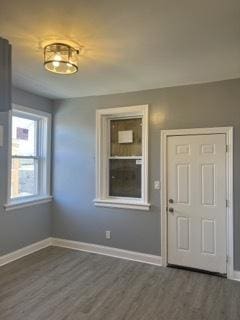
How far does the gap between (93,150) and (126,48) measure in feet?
6.87

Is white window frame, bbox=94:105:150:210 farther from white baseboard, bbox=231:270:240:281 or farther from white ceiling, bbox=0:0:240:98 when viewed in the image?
white baseboard, bbox=231:270:240:281

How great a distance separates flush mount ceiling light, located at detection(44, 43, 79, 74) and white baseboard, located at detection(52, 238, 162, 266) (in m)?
2.85

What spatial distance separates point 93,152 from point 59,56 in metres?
2.07

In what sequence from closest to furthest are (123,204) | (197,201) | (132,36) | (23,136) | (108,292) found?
(132,36) → (108,292) → (197,201) → (123,204) → (23,136)

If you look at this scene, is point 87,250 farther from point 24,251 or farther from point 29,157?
point 29,157

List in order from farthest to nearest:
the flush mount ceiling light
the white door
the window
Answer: the window < the white door < the flush mount ceiling light

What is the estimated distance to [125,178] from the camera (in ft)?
14.0

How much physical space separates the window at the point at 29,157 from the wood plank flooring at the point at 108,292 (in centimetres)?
106

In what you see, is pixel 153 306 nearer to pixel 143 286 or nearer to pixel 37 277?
pixel 143 286

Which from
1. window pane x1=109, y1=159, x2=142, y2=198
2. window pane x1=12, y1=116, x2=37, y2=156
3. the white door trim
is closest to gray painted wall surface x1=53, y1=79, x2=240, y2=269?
the white door trim

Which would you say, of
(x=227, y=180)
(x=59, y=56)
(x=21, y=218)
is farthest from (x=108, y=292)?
(x=59, y=56)

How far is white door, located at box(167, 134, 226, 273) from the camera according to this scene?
3.47 meters

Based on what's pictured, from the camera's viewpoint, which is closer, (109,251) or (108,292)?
(108,292)

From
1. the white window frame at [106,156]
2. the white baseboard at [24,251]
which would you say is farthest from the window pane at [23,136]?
the white baseboard at [24,251]
